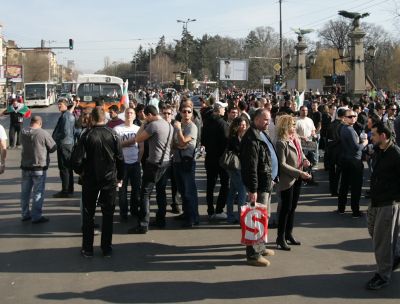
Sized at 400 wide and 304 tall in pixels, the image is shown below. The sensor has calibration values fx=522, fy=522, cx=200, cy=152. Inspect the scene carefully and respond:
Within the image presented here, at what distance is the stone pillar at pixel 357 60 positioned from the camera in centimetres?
2578

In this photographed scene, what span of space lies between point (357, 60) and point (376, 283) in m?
22.3

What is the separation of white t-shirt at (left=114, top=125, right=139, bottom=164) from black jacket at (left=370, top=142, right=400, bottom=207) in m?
4.07

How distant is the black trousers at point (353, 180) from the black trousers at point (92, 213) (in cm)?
424

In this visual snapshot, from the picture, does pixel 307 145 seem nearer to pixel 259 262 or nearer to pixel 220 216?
pixel 220 216

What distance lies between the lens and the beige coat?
6.77 meters

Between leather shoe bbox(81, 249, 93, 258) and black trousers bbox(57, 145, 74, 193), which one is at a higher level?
black trousers bbox(57, 145, 74, 193)

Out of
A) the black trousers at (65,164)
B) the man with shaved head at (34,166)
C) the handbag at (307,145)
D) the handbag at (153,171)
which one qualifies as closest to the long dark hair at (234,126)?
the handbag at (153,171)

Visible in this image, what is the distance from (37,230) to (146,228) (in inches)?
67.1

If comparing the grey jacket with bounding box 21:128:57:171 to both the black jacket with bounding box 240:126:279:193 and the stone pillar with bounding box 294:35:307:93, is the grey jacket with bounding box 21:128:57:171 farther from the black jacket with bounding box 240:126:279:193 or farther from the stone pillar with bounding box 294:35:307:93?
the stone pillar with bounding box 294:35:307:93

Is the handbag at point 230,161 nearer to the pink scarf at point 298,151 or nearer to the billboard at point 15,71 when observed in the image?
the pink scarf at point 298,151

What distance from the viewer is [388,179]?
18.2 ft

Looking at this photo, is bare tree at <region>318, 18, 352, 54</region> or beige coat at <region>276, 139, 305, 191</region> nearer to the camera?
beige coat at <region>276, 139, 305, 191</region>

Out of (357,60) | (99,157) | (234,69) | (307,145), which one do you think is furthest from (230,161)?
(234,69)

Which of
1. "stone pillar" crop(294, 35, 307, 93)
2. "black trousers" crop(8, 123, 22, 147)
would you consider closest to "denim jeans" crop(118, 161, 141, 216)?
"black trousers" crop(8, 123, 22, 147)
